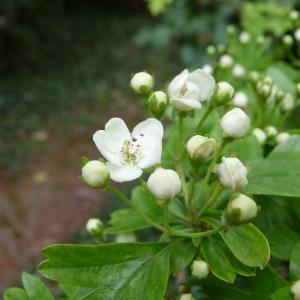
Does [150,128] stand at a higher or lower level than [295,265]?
higher

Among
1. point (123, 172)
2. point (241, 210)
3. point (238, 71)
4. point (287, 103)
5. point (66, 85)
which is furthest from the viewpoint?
point (66, 85)

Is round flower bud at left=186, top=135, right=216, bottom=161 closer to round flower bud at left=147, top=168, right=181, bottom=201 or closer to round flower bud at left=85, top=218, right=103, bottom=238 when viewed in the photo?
round flower bud at left=147, top=168, right=181, bottom=201

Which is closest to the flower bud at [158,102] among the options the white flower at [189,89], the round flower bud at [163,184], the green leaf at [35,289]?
the white flower at [189,89]

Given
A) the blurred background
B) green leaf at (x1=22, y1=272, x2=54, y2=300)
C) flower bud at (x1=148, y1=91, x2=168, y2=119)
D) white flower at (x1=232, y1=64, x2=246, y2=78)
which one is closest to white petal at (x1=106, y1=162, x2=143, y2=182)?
flower bud at (x1=148, y1=91, x2=168, y2=119)

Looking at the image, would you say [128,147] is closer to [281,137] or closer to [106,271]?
[106,271]

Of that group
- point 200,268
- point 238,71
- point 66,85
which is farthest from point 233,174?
point 66,85

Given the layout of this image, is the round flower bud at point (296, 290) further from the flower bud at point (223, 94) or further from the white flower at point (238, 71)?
the white flower at point (238, 71)

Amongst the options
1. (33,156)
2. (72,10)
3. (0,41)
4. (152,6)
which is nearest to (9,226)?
(33,156)
